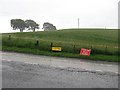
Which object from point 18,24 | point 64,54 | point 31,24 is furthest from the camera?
point 31,24

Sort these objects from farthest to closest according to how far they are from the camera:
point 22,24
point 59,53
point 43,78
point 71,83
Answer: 1. point 22,24
2. point 59,53
3. point 43,78
4. point 71,83

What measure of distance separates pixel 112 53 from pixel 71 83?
1825 centimetres

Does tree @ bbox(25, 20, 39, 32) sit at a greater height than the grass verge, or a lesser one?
greater

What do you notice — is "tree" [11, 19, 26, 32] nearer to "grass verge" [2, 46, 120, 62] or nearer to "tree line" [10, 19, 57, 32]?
"tree line" [10, 19, 57, 32]

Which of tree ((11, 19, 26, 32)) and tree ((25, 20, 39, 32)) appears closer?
tree ((11, 19, 26, 32))

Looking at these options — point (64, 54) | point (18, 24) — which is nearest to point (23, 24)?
point (18, 24)

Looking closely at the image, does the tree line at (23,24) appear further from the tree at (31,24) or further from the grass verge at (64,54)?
the grass verge at (64,54)

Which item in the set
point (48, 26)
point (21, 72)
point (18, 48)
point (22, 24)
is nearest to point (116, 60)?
point (18, 48)

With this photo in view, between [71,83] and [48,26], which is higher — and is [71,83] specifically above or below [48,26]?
below

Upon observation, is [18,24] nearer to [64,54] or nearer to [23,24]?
[23,24]

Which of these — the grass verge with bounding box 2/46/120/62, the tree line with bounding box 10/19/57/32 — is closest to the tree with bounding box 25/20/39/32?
the tree line with bounding box 10/19/57/32

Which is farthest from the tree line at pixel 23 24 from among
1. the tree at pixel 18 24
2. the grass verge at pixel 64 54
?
the grass verge at pixel 64 54

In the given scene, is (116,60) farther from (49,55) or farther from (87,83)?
(87,83)

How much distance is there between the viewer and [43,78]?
14898 millimetres
